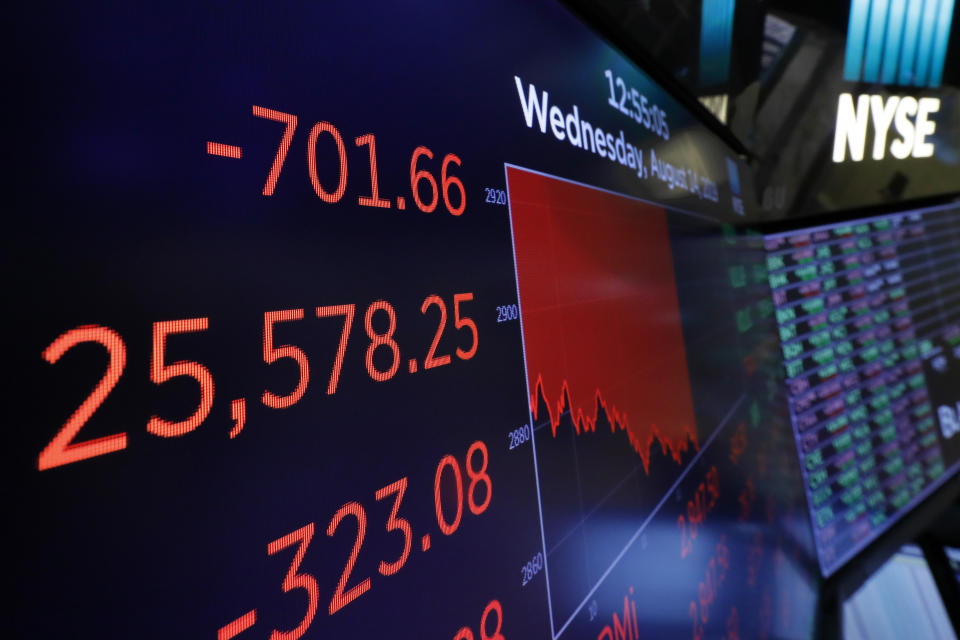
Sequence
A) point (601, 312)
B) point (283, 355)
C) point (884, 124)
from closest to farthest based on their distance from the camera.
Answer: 1. point (283, 355)
2. point (601, 312)
3. point (884, 124)

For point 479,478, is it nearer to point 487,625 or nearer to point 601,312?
point 487,625

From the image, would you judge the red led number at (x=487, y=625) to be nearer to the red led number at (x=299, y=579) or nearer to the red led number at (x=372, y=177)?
the red led number at (x=299, y=579)

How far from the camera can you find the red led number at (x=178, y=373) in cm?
41

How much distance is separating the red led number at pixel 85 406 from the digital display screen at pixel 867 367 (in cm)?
307

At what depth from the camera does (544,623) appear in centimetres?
85

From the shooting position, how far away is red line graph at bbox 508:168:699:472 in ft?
3.06

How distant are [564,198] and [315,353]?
659 mm

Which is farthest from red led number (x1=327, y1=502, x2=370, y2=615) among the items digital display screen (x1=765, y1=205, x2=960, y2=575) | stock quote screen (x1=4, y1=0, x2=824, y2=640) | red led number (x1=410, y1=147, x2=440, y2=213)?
digital display screen (x1=765, y1=205, x2=960, y2=575)

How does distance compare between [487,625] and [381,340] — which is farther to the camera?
[487,625]

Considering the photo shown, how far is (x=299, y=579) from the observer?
0.50m

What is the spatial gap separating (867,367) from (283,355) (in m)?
3.49

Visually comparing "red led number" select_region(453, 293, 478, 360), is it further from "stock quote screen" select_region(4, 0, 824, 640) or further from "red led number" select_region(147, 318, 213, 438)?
"red led number" select_region(147, 318, 213, 438)

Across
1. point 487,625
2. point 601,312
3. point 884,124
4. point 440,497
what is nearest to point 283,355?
point 440,497

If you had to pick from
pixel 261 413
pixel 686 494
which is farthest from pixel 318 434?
pixel 686 494
